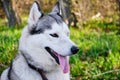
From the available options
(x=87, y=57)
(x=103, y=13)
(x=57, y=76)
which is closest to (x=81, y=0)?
(x=103, y=13)

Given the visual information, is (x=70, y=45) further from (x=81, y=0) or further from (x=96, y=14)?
(x=96, y=14)

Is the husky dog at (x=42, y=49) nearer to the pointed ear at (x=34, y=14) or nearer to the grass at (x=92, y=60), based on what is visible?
the pointed ear at (x=34, y=14)

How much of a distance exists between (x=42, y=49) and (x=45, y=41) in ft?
0.36

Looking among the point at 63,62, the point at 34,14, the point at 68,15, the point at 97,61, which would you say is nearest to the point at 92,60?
the point at 97,61

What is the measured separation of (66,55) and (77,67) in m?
2.31

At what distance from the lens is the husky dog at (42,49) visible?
4.54 meters

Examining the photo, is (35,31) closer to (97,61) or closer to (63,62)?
(63,62)

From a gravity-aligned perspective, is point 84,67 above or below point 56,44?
below

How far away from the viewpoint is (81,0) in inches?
581

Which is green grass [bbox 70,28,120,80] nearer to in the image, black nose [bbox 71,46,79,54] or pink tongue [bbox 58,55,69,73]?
pink tongue [bbox 58,55,69,73]

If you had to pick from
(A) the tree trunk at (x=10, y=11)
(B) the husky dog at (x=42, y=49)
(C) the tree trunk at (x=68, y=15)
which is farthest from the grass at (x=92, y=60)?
(A) the tree trunk at (x=10, y=11)

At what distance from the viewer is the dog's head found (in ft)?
14.9

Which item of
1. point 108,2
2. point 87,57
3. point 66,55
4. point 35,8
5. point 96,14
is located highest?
point 35,8

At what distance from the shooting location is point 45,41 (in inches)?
179
